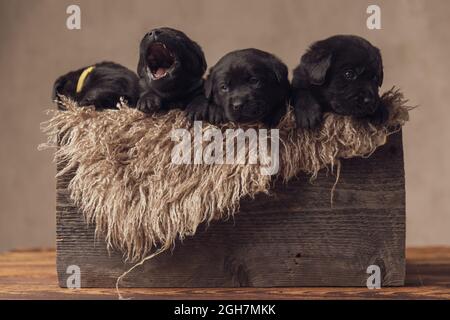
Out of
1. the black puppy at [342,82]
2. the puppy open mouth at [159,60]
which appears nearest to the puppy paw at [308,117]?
the black puppy at [342,82]

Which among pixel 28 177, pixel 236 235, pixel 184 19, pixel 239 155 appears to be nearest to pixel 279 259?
pixel 236 235

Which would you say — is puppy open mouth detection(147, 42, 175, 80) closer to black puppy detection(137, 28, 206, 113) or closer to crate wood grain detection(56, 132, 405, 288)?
black puppy detection(137, 28, 206, 113)

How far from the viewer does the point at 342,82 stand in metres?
1.20

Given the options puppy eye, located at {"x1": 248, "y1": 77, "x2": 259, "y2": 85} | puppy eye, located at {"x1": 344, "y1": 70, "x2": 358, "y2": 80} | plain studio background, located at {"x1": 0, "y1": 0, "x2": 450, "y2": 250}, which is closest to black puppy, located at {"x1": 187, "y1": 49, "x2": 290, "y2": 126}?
puppy eye, located at {"x1": 248, "y1": 77, "x2": 259, "y2": 85}

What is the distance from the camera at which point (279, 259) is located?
1.26 m

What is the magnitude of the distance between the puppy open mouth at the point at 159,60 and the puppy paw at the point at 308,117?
9.4 inches

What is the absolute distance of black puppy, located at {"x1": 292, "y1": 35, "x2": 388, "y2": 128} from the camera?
47.0 inches

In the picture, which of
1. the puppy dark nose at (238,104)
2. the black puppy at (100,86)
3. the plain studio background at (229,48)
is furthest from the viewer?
the plain studio background at (229,48)

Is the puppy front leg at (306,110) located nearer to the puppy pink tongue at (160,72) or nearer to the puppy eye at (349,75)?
the puppy eye at (349,75)

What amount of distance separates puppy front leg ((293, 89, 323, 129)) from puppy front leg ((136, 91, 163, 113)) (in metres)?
0.24

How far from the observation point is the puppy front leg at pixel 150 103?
1258 millimetres

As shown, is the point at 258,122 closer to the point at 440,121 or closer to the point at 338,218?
the point at 338,218

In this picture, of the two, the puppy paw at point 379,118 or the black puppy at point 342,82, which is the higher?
the black puppy at point 342,82

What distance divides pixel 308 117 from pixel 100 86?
0.42 m
